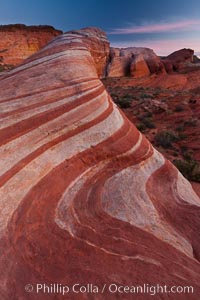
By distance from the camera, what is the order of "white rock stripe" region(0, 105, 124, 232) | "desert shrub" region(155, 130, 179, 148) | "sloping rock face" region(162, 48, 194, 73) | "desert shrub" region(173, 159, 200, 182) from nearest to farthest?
"white rock stripe" region(0, 105, 124, 232)
"desert shrub" region(173, 159, 200, 182)
"desert shrub" region(155, 130, 179, 148)
"sloping rock face" region(162, 48, 194, 73)

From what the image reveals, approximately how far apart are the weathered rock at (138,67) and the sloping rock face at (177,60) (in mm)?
6242

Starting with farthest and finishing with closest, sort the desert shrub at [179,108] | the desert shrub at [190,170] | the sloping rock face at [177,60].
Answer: the sloping rock face at [177,60] → the desert shrub at [179,108] → the desert shrub at [190,170]

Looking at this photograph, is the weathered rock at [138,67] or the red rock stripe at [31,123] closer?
the red rock stripe at [31,123]

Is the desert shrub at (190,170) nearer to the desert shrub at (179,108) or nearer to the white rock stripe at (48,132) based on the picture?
the white rock stripe at (48,132)

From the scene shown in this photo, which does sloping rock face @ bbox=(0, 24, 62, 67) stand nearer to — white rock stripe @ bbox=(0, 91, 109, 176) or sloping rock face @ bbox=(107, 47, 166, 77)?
sloping rock face @ bbox=(107, 47, 166, 77)

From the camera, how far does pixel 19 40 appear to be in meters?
41.5

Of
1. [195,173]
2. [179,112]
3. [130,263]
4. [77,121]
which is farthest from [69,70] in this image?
[179,112]

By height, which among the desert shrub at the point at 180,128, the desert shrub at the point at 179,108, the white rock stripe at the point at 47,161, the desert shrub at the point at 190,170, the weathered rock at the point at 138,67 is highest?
the weathered rock at the point at 138,67

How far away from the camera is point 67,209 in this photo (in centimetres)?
362

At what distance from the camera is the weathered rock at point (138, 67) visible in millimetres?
39469

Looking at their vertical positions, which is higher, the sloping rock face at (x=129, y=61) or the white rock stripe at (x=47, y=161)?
the sloping rock face at (x=129, y=61)

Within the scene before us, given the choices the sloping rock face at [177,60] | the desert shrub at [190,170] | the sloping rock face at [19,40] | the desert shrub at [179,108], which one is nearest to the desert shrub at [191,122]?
the desert shrub at [179,108]

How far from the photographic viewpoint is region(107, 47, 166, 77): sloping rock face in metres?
38.3

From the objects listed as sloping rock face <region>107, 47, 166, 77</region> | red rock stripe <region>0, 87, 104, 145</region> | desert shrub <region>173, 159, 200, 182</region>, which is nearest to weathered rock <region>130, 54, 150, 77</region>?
sloping rock face <region>107, 47, 166, 77</region>
